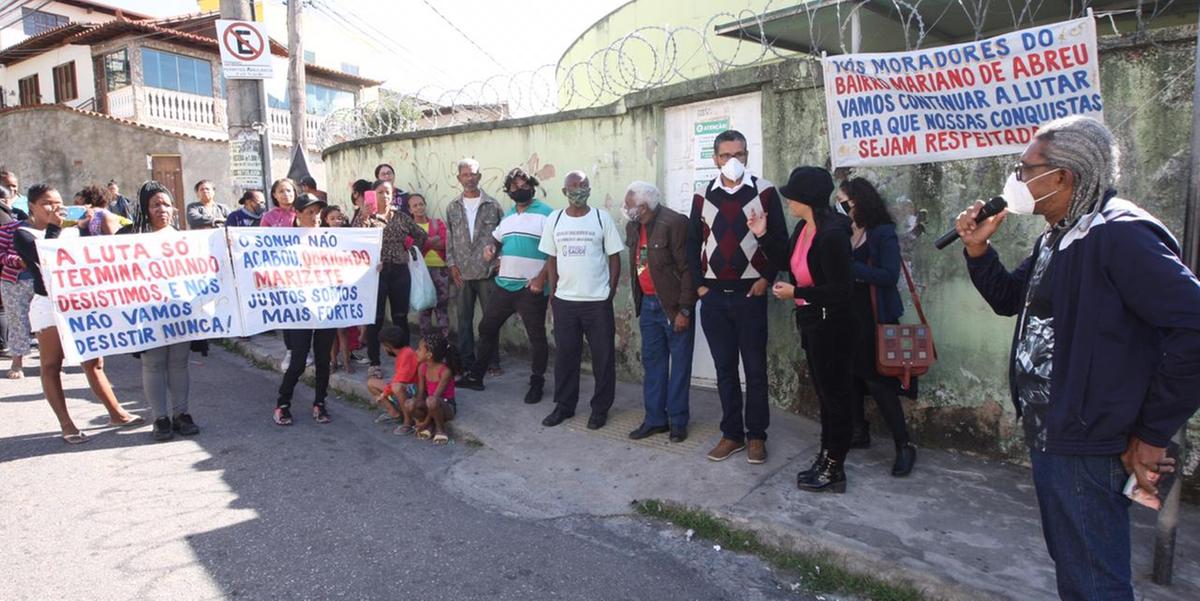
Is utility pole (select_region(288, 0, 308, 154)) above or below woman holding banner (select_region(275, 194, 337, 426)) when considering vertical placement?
above

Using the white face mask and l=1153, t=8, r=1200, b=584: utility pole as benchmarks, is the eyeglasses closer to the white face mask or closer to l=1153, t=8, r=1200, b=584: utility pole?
the white face mask

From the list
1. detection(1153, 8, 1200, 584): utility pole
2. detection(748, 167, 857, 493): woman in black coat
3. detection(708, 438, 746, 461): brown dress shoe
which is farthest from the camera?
detection(708, 438, 746, 461): brown dress shoe

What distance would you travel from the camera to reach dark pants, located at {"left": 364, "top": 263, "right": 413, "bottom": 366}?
254 inches

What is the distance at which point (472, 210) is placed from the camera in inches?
255

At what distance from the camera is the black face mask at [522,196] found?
5.87m

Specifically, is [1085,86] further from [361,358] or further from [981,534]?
[361,358]

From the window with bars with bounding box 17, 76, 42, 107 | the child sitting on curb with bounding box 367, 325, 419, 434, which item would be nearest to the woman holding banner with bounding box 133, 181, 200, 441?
the child sitting on curb with bounding box 367, 325, 419, 434

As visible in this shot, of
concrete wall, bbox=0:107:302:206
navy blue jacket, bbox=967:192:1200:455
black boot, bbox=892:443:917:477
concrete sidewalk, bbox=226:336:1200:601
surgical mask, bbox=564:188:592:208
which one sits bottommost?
concrete sidewalk, bbox=226:336:1200:601

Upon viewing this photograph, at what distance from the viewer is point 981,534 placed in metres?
3.42

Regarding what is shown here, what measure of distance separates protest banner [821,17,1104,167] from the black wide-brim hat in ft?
2.42

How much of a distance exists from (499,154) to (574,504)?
13.3 feet

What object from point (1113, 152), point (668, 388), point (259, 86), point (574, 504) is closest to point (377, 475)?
point (574, 504)

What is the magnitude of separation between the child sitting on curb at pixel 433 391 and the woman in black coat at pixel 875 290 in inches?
111

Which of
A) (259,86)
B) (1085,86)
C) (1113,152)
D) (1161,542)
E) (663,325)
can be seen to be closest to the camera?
(1113,152)
